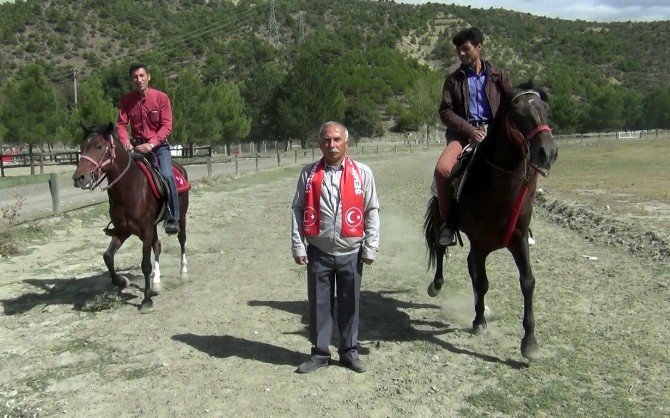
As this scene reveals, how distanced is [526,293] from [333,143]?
2174 mm

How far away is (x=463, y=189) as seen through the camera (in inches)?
225

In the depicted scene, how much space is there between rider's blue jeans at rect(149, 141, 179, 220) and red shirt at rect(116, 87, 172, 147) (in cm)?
16

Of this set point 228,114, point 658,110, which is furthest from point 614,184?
point 658,110

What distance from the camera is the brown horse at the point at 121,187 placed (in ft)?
21.5

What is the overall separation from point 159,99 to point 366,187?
3896 millimetres

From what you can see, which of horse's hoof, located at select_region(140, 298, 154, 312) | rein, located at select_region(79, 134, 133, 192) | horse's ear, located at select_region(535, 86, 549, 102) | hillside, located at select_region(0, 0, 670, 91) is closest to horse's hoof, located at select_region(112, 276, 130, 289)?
horse's hoof, located at select_region(140, 298, 154, 312)

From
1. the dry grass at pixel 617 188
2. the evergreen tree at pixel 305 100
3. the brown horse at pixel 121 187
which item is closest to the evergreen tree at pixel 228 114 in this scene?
the evergreen tree at pixel 305 100

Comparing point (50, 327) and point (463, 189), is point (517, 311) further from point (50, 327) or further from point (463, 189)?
point (50, 327)

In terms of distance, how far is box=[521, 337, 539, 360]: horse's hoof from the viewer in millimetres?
5055

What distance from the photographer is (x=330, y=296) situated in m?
4.96

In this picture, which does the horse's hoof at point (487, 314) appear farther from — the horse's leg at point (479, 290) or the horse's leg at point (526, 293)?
the horse's leg at point (526, 293)

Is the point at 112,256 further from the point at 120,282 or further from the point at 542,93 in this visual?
the point at 542,93

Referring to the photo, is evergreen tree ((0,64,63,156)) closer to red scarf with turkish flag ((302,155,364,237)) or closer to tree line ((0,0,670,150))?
tree line ((0,0,670,150))

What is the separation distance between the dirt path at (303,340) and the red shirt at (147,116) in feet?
6.51
